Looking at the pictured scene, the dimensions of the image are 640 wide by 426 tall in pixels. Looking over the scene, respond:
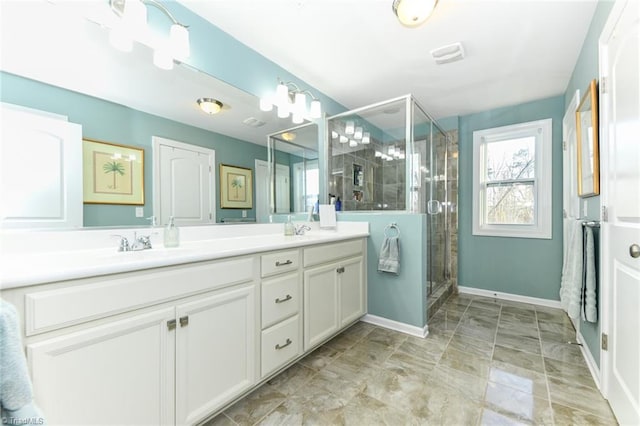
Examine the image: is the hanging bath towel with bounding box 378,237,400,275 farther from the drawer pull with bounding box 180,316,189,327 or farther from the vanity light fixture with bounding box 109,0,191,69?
the vanity light fixture with bounding box 109,0,191,69

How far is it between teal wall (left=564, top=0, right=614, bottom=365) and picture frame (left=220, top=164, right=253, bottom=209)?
7.53ft

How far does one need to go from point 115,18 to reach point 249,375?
1.99 m

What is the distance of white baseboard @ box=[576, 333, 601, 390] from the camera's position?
162 cm

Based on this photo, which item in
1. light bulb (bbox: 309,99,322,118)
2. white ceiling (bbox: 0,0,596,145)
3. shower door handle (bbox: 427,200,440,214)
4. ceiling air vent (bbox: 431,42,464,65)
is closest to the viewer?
white ceiling (bbox: 0,0,596,145)

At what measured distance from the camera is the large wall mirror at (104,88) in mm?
1166

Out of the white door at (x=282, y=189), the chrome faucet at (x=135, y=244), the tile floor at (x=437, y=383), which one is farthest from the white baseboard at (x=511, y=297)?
the chrome faucet at (x=135, y=244)

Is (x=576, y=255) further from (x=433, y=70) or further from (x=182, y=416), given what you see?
(x=182, y=416)

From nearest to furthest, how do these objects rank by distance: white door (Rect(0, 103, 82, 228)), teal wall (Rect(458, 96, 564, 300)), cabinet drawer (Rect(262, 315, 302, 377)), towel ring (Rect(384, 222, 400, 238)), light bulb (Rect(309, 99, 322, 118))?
white door (Rect(0, 103, 82, 228)), cabinet drawer (Rect(262, 315, 302, 377)), towel ring (Rect(384, 222, 400, 238)), light bulb (Rect(309, 99, 322, 118)), teal wall (Rect(458, 96, 564, 300))

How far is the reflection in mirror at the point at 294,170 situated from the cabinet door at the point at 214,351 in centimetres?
104

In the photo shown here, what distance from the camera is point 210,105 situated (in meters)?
1.85

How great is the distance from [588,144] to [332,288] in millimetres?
2028

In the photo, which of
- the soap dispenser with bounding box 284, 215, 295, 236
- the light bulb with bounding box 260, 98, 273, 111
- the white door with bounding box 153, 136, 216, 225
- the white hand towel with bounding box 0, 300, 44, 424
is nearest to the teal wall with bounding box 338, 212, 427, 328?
the soap dispenser with bounding box 284, 215, 295, 236

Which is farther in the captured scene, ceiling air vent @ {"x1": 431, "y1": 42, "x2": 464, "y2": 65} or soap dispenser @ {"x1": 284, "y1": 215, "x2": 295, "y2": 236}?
soap dispenser @ {"x1": 284, "y1": 215, "x2": 295, "y2": 236}

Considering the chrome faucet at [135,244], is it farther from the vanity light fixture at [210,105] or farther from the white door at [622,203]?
the white door at [622,203]
